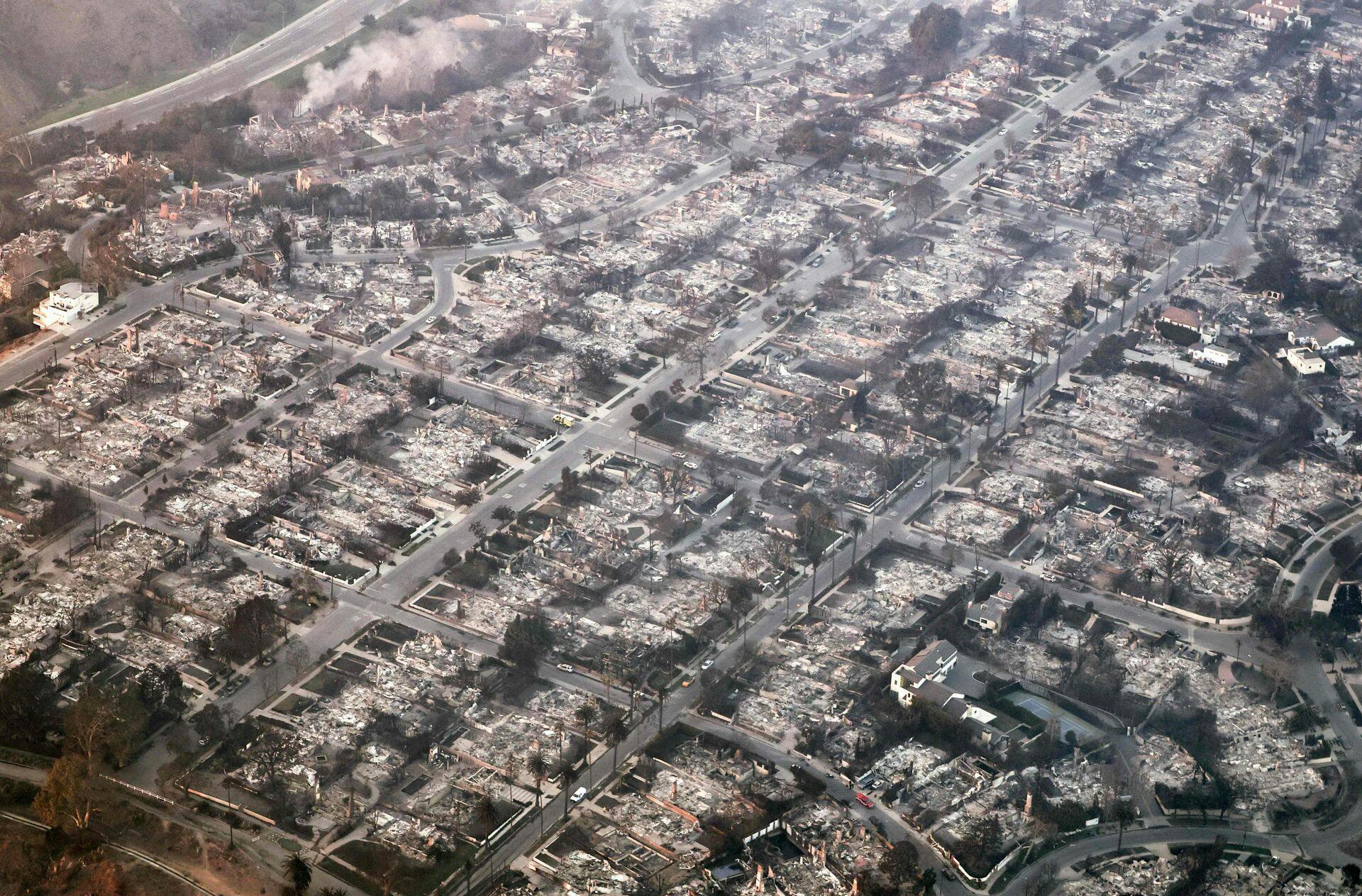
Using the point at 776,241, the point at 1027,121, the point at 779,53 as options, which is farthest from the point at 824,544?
the point at 779,53

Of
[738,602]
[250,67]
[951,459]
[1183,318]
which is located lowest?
[1183,318]

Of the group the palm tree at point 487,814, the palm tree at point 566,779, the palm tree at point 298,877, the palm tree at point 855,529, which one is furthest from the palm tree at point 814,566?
the palm tree at point 298,877

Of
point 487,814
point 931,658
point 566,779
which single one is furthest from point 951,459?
point 487,814

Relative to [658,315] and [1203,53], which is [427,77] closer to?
[658,315]

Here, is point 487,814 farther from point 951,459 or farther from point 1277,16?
point 1277,16

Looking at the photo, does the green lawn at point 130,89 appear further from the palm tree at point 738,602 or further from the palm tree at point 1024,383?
the palm tree at point 738,602

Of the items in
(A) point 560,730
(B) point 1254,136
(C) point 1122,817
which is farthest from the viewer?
(B) point 1254,136

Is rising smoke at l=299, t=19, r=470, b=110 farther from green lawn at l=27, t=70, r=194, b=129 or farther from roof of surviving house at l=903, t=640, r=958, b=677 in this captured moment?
roof of surviving house at l=903, t=640, r=958, b=677
